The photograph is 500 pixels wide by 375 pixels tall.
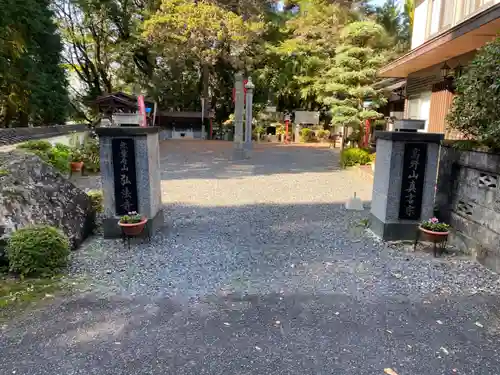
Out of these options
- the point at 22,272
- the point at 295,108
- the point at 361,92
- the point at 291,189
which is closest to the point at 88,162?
the point at 291,189

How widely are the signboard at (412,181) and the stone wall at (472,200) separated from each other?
1.42 ft

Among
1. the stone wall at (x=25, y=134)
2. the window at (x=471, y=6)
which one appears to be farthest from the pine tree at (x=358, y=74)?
the stone wall at (x=25, y=134)

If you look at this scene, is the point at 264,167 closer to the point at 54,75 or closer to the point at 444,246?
the point at 444,246

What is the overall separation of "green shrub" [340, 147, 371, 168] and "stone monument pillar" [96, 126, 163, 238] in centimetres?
916

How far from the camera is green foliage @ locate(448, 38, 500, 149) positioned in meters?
3.99

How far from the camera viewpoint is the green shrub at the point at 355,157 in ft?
42.3

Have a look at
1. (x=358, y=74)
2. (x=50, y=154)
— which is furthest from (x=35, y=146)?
(x=358, y=74)

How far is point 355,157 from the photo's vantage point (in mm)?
12977

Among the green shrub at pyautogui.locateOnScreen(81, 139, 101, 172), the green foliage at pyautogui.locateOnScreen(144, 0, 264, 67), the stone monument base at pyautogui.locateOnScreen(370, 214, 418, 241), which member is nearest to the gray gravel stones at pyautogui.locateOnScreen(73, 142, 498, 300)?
the stone monument base at pyautogui.locateOnScreen(370, 214, 418, 241)

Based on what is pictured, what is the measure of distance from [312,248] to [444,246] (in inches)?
67.6

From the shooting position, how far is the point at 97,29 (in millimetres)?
25141

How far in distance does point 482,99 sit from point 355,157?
8.82 m

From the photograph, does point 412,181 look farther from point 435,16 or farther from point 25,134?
point 25,134

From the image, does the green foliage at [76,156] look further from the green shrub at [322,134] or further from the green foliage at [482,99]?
the green shrub at [322,134]
